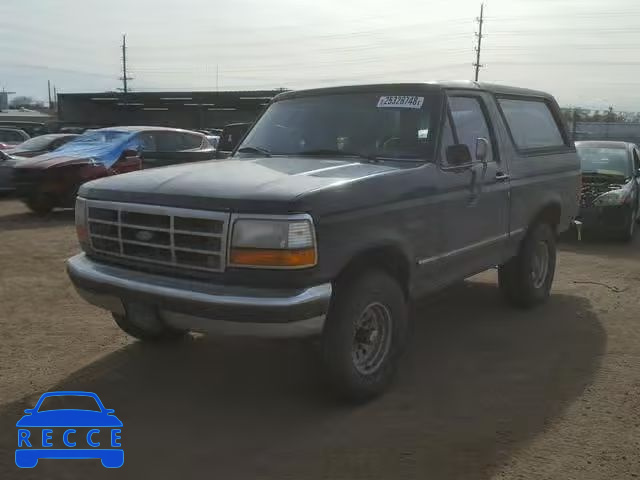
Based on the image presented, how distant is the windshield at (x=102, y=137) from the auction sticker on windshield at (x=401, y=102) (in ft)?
30.2

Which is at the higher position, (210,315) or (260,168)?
(260,168)

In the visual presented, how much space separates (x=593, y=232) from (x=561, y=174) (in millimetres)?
4057

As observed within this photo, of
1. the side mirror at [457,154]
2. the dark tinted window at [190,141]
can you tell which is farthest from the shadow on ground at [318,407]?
the dark tinted window at [190,141]

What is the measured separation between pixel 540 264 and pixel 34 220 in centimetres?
918

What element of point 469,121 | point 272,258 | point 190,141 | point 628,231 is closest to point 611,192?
point 628,231

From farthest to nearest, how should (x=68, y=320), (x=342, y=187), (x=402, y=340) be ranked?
(x=68, y=320) < (x=402, y=340) < (x=342, y=187)

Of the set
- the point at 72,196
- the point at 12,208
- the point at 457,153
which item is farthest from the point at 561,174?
the point at 12,208

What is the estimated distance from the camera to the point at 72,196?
11.7 m

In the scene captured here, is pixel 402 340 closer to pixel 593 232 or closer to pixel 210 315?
pixel 210 315

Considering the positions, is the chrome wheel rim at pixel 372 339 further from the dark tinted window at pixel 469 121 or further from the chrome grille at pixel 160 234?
the dark tinted window at pixel 469 121

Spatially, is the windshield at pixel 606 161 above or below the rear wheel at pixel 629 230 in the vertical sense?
above

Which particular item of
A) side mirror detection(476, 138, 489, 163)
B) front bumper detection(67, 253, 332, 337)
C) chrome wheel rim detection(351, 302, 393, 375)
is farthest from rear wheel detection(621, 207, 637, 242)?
front bumper detection(67, 253, 332, 337)

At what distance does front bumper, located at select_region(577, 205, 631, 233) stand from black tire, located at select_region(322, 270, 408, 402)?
6.69m

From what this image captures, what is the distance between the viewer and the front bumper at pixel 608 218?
9.68m
